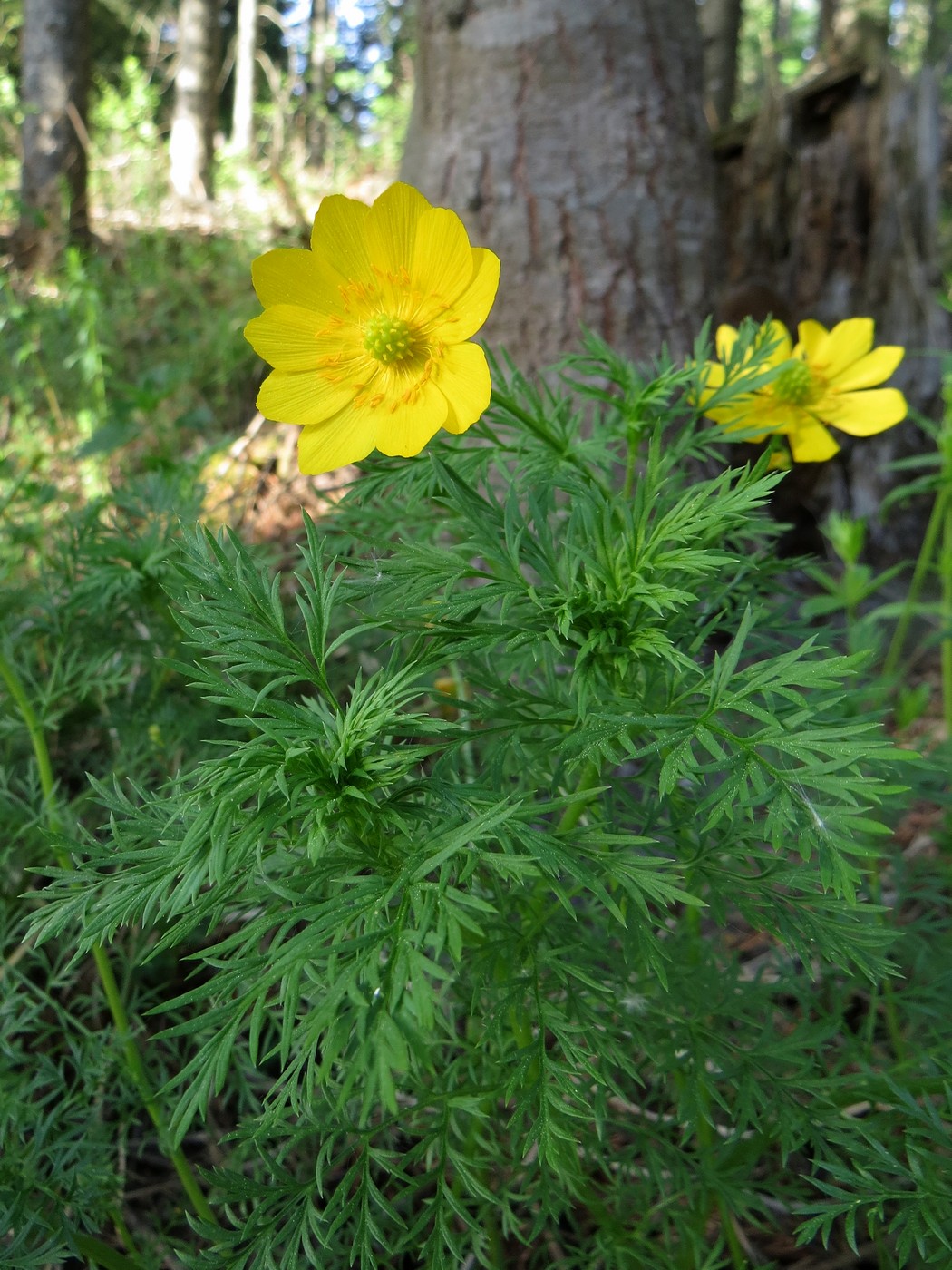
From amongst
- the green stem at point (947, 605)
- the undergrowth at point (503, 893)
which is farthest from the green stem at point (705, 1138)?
the green stem at point (947, 605)

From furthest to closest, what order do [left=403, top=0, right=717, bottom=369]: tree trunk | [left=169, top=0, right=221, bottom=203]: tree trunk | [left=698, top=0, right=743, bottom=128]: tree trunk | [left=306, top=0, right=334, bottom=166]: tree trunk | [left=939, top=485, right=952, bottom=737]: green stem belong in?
[left=306, top=0, right=334, bottom=166]: tree trunk < [left=169, top=0, right=221, bottom=203]: tree trunk < [left=698, top=0, right=743, bottom=128]: tree trunk < [left=403, top=0, right=717, bottom=369]: tree trunk < [left=939, top=485, right=952, bottom=737]: green stem

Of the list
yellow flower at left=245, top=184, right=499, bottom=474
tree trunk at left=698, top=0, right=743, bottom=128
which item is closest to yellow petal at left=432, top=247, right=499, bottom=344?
yellow flower at left=245, top=184, right=499, bottom=474

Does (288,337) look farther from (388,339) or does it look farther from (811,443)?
(811,443)

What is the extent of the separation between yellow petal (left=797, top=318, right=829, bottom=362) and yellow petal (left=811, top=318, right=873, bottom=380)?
0.07 feet

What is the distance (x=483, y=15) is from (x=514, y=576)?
200 cm

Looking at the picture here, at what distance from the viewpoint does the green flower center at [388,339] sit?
1.10 metres

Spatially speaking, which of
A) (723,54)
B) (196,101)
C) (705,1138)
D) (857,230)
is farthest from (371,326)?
(196,101)

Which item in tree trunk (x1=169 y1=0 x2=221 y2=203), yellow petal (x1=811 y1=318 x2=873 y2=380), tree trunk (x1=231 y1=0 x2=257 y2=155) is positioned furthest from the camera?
tree trunk (x1=231 y1=0 x2=257 y2=155)

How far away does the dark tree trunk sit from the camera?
117 inches

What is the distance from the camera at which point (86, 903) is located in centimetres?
90

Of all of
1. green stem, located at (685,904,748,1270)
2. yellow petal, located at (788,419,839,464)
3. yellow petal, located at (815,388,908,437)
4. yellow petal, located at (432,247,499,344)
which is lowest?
green stem, located at (685,904,748,1270)

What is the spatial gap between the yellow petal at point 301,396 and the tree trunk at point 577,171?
1160 millimetres

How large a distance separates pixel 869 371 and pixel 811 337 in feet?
0.39

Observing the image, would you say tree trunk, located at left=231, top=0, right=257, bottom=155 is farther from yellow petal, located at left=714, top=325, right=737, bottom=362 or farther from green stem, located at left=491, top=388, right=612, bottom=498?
green stem, located at left=491, top=388, right=612, bottom=498
